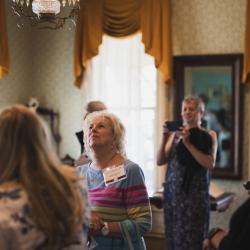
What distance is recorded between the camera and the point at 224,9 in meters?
4.32

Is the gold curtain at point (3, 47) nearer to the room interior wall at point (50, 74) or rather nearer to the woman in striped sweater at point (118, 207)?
the room interior wall at point (50, 74)

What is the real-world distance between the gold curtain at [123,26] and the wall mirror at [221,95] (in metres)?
0.21

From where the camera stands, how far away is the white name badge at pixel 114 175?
7.50 feet

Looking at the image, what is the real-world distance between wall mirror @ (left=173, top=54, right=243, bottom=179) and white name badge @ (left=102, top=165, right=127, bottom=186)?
6.93 feet

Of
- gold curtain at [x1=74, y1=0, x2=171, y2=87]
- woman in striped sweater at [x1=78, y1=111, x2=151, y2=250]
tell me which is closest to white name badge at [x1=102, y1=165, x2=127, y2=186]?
woman in striped sweater at [x1=78, y1=111, x2=151, y2=250]

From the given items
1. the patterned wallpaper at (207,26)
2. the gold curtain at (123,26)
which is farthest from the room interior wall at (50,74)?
the patterned wallpaper at (207,26)

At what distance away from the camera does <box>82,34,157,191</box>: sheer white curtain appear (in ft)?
15.3

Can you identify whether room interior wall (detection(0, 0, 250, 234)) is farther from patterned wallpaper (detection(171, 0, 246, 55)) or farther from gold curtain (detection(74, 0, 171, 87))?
gold curtain (detection(74, 0, 171, 87))

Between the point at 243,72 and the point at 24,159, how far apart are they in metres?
3.16

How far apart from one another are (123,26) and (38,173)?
334 centimetres

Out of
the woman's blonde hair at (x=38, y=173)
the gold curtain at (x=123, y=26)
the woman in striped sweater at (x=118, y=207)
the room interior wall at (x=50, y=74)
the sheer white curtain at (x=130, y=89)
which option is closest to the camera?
the woman's blonde hair at (x=38, y=173)

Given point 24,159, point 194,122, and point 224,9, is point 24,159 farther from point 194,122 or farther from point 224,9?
point 224,9

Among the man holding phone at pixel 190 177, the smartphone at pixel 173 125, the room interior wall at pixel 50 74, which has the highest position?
the room interior wall at pixel 50 74

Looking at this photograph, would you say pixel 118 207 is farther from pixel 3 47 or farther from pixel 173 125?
pixel 3 47
